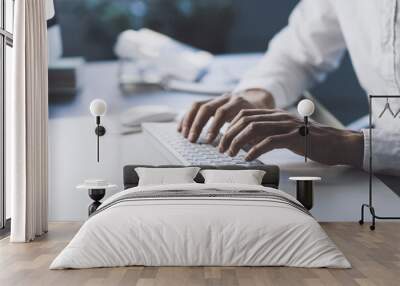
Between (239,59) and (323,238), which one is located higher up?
(239,59)

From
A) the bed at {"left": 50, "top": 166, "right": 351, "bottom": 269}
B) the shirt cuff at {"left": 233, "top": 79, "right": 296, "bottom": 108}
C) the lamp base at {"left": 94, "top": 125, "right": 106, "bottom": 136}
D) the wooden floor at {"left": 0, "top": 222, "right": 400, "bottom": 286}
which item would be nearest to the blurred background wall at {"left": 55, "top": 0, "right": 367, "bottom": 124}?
the shirt cuff at {"left": 233, "top": 79, "right": 296, "bottom": 108}

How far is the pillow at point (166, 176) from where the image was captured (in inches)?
278

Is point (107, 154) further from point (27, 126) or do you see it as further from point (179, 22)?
point (179, 22)

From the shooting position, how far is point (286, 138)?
24.9ft

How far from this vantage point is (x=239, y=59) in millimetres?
7848

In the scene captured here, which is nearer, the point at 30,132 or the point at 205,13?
the point at 30,132

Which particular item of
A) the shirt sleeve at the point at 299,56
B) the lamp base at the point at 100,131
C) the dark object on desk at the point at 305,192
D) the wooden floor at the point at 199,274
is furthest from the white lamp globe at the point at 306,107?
the lamp base at the point at 100,131

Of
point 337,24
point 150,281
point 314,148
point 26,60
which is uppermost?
point 337,24

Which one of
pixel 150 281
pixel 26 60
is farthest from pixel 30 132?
pixel 150 281

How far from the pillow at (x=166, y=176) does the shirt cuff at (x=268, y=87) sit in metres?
1.24

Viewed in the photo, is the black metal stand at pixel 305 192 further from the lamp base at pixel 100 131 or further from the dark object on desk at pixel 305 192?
the lamp base at pixel 100 131

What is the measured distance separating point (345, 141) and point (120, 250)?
12.5ft

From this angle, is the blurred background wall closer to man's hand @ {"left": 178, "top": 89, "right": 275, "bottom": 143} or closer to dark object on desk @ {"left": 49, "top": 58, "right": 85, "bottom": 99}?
dark object on desk @ {"left": 49, "top": 58, "right": 85, "bottom": 99}

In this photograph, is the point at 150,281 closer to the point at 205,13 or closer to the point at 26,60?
the point at 26,60
